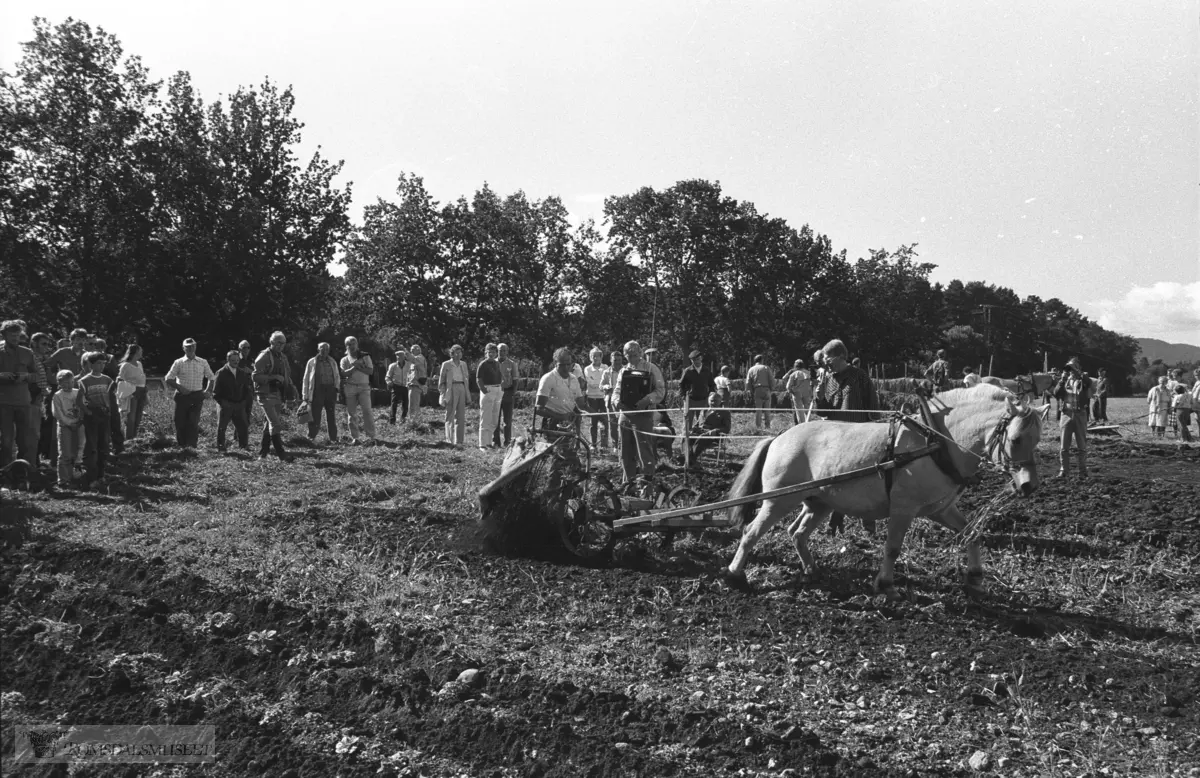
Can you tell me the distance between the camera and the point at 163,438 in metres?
13.2

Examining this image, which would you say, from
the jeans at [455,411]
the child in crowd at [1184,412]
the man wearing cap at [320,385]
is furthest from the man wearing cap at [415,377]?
the child in crowd at [1184,412]

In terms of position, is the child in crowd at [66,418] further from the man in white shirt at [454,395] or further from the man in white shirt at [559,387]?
the man in white shirt at [454,395]

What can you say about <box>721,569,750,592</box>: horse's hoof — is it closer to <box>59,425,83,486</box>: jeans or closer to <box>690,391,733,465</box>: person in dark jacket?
<box>690,391,733,465</box>: person in dark jacket

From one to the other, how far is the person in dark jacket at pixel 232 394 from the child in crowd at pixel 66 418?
2.55 metres

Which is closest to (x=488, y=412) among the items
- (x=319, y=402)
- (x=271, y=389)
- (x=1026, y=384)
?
(x=319, y=402)

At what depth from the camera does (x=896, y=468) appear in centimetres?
609

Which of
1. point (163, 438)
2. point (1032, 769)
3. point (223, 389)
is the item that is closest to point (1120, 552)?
point (1032, 769)

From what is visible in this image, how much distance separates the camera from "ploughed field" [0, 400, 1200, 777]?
3.84 meters

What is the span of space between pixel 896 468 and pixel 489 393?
897 cm

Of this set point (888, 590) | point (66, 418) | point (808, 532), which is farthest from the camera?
point (66, 418)

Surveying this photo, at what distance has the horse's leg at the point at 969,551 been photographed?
20.3 feet

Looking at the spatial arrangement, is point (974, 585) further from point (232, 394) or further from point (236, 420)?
point (236, 420)

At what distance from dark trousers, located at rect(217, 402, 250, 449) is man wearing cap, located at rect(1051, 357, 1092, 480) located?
1155cm

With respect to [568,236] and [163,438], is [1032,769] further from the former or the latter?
[568,236]
